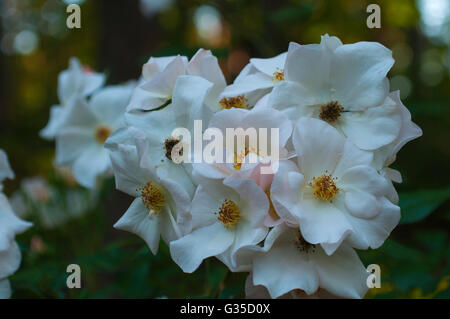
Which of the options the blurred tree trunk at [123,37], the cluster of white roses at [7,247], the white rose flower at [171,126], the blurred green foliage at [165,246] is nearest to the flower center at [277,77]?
the white rose flower at [171,126]

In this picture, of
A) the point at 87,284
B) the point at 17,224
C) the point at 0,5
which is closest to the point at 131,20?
the point at 87,284

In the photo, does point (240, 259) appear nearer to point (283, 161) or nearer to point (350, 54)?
point (283, 161)

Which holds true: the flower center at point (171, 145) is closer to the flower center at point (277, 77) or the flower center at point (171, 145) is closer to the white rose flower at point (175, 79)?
the white rose flower at point (175, 79)

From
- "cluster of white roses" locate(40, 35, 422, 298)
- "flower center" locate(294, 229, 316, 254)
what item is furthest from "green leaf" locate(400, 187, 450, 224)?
"flower center" locate(294, 229, 316, 254)

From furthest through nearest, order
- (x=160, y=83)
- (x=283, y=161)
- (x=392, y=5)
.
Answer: (x=392, y=5) < (x=160, y=83) < (x=283, y=161)

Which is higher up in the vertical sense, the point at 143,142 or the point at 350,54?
the point at 350,54

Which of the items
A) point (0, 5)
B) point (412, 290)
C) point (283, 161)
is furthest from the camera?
point (0, 5)

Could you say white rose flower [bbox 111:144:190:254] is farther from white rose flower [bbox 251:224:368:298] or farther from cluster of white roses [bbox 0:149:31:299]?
cluster of white roses [bbox 0:149:31:299]
